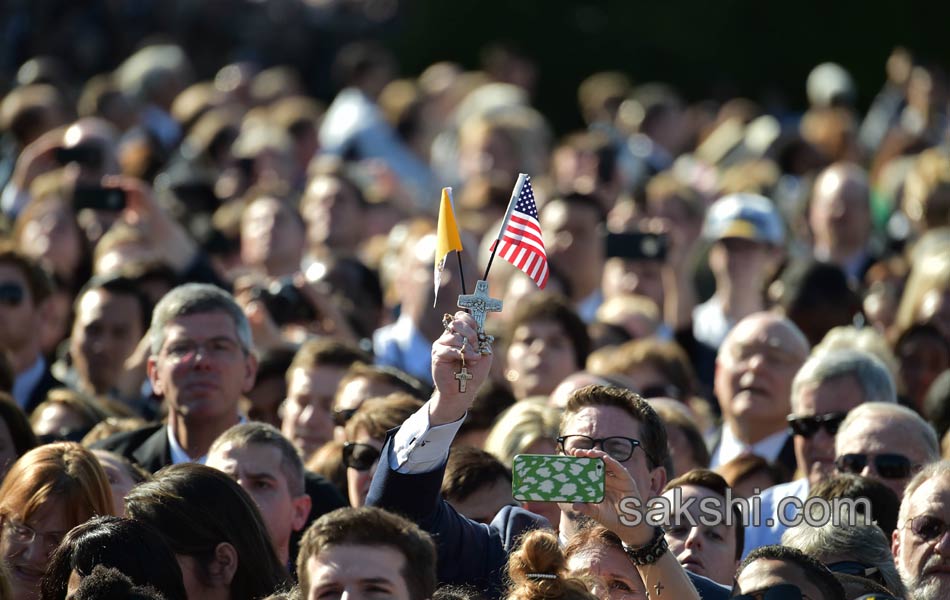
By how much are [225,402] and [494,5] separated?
15.1 meters

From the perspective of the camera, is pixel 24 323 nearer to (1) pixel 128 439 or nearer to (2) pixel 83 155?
(1) pixel 128 439

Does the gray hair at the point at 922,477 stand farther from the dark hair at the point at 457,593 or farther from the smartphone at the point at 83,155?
the smartphone at the point at 83,155

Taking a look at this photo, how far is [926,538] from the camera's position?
5898 millimetres

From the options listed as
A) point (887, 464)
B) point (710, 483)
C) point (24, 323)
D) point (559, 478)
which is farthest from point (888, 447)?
point (24, 323)

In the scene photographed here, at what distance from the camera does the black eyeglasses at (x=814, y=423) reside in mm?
7578

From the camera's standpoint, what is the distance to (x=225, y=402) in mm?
7633

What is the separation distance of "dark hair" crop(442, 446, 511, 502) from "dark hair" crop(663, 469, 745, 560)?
2.15ft

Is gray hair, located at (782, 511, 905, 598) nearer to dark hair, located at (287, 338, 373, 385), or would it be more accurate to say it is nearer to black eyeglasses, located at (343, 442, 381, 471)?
black eyeglasses, located at (343, 442, 381, 471)

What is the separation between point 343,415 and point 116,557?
253 cm

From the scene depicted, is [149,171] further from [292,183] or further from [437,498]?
[437,498]

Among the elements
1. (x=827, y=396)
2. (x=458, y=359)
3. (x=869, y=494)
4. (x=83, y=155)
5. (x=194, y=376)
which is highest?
(x=83, y=155)

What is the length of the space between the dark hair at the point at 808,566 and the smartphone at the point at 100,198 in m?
6.23

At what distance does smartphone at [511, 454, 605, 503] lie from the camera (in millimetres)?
4945

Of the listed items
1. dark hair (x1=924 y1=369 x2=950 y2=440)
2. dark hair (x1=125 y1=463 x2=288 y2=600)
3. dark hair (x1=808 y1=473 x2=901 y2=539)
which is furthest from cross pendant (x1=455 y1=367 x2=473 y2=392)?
dark hair (x1=924 y1=369 x2=950 y2=440)
